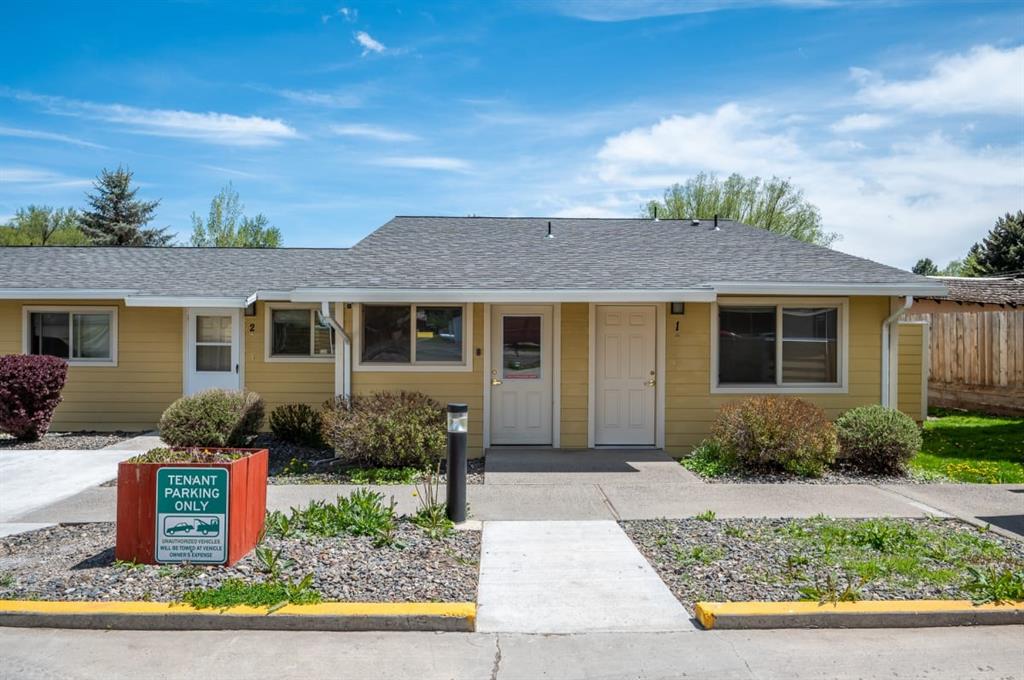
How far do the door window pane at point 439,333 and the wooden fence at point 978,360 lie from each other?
12.7 m

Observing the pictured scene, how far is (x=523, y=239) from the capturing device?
44.4 feet

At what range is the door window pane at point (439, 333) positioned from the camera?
10906 mm

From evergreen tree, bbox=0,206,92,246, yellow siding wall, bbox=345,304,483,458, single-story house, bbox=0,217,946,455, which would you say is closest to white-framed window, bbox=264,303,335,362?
single-story house, bbox=0,217,946,455

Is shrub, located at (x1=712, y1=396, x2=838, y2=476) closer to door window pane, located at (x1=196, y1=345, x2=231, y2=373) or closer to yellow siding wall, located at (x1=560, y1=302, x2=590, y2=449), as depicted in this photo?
yellow siding wall, located at (x1=560, y1=302, x2=590, y2=449)

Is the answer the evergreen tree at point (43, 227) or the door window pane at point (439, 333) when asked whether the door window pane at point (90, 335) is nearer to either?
the door window pane at point (439, 333)

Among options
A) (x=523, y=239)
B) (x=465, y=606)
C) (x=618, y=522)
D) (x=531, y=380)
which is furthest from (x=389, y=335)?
(x=465, y=606)

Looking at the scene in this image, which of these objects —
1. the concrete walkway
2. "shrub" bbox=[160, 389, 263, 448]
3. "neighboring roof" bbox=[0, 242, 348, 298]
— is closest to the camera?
the concrete walkway

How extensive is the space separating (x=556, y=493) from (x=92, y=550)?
179 inches

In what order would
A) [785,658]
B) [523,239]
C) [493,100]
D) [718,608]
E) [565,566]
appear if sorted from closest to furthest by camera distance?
[785,658]
[718,608]
[565,566]
[523,239]
[493,100]

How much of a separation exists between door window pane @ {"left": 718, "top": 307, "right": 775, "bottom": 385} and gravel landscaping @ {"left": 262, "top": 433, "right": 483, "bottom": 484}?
401 cm

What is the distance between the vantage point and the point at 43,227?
4412cm

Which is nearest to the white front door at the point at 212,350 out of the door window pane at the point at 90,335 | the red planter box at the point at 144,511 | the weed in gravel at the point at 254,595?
the door window pane at the point at 90,335

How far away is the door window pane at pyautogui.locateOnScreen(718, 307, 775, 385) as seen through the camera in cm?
1104

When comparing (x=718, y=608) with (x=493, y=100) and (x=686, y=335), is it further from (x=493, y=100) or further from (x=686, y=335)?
(x=493, y=100)
